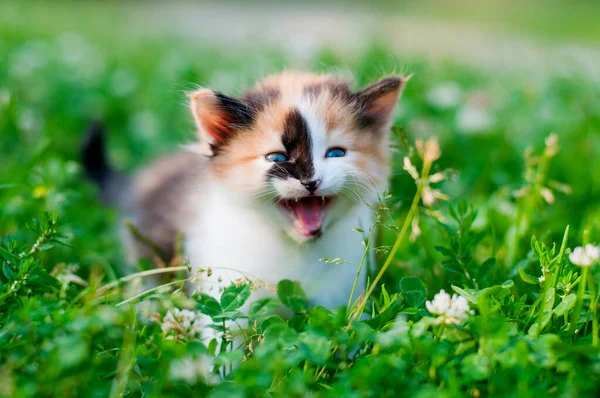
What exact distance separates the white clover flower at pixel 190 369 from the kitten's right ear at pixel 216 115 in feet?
2.81

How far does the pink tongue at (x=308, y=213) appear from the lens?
6.31 feet

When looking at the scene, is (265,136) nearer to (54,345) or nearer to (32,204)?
(54,345)

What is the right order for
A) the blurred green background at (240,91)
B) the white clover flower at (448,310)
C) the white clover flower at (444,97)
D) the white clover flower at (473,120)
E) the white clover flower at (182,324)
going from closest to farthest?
the white clover flower at (448,310) < the white clover flower at (182,324) < the blurred green background at (240,91) < the white clover flower at (473,120) < the white clover flower at (444,97)

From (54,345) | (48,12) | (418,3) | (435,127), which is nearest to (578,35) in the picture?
(418,3)

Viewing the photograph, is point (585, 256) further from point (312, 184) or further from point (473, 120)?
point (473, 120)

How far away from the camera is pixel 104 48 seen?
6.07 m

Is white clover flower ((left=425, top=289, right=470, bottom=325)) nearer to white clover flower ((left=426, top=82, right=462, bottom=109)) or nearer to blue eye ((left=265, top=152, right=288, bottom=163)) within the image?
blue eye ((left=265, top=152, right=288, bottom=163))

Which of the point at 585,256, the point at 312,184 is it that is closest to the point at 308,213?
the point at 312,184

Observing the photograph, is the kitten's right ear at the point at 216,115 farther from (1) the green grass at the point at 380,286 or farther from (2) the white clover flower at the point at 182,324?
(2) the white clover flower at the point at 182,324

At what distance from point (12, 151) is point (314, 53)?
7.93ft

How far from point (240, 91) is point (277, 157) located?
502 millimetres

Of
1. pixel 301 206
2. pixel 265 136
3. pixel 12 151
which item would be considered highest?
pixel 265 136

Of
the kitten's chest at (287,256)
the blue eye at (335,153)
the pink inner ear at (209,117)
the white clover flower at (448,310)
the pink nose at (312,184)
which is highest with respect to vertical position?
the pink inner ear at (209,117)

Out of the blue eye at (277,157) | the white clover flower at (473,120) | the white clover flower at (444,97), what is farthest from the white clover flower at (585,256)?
the white clover flower at (444,97)
